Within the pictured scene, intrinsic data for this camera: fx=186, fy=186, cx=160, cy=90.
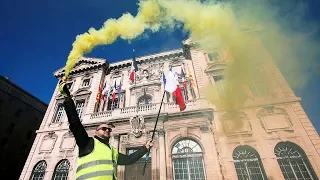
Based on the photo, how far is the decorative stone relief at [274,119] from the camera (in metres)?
13.3

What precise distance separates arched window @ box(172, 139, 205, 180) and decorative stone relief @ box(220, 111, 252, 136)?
8.86 feet

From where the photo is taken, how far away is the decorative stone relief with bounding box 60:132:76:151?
1683 cm

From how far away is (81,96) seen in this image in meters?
21.0

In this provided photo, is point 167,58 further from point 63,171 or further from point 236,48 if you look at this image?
point 63,171

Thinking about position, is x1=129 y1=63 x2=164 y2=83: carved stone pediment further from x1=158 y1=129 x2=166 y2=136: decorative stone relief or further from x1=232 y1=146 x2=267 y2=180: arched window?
x1=232 y1=146 x2=267 y2=180: arched window

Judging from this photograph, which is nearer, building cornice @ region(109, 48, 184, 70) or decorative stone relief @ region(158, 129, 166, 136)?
decorative stone relief @ region(158, 129, 166, 136)

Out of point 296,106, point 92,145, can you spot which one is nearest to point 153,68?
point 296,106

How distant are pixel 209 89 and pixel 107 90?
11.0 metres

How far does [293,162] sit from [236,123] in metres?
4.20

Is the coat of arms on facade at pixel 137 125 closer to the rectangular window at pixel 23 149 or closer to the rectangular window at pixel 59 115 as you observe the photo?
the rectangular window at pixel 59 115

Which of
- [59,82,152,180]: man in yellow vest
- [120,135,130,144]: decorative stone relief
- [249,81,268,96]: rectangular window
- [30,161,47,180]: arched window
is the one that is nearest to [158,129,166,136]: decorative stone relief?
[120,135,130,144]: decorative stone relief

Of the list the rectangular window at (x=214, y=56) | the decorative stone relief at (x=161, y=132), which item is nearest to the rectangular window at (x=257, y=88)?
the rectangular window at (x=214, y=56)

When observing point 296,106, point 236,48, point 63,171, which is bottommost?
point 63,171

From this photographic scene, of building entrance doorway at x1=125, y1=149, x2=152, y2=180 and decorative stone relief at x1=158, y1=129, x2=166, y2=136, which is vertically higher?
decorative stone relief at x1=158, y1=129, x2=166, y2=136
